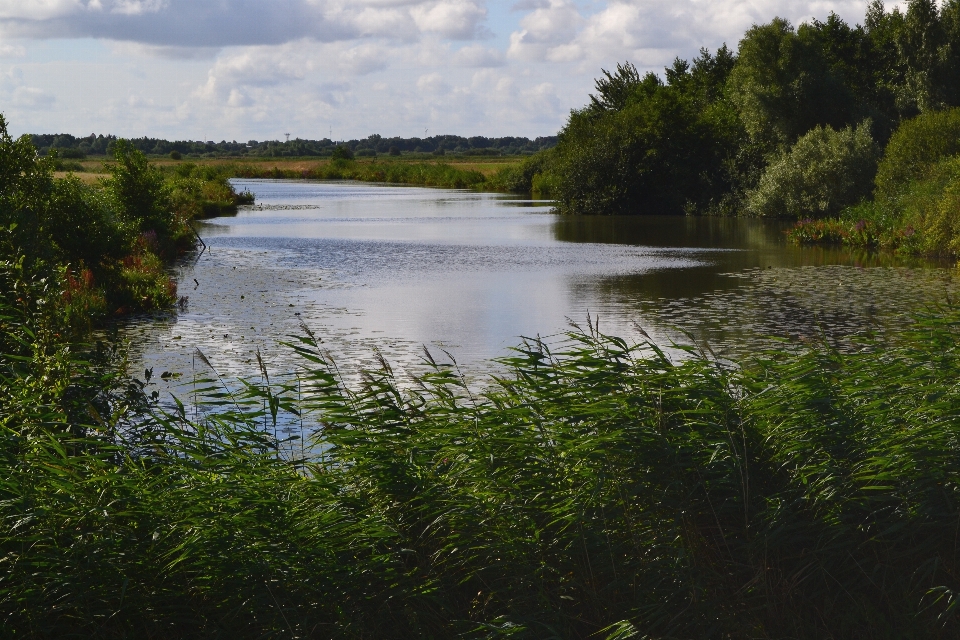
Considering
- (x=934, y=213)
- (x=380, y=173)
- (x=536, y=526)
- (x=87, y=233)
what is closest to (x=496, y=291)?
(x=87, y=233)

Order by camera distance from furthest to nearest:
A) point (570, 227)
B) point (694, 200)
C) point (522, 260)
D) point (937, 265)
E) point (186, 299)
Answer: point (694, 200) → point (570, 227) → point (522, 260) → point (937, 265) → point (186, 299)

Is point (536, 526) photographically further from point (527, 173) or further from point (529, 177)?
point (529, 177)

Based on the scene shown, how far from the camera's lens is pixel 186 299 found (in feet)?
69.5

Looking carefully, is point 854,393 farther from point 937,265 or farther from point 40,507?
point 937,265

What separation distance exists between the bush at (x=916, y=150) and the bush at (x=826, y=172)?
3.54 m

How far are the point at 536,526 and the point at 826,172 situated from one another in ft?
142

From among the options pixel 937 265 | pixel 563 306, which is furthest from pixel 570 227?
pixel 563 306

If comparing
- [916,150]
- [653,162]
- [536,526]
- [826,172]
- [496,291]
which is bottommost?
[496,291]

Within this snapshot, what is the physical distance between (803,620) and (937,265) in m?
26.9

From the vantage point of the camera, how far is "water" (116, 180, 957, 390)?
649 inches

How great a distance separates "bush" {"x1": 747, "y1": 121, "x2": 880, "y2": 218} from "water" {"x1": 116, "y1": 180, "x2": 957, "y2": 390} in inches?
91.1

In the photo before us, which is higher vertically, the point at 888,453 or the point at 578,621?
the point at 888,453

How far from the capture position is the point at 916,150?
3959cm

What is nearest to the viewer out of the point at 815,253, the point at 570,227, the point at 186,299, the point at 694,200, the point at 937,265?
the point at 186,299
